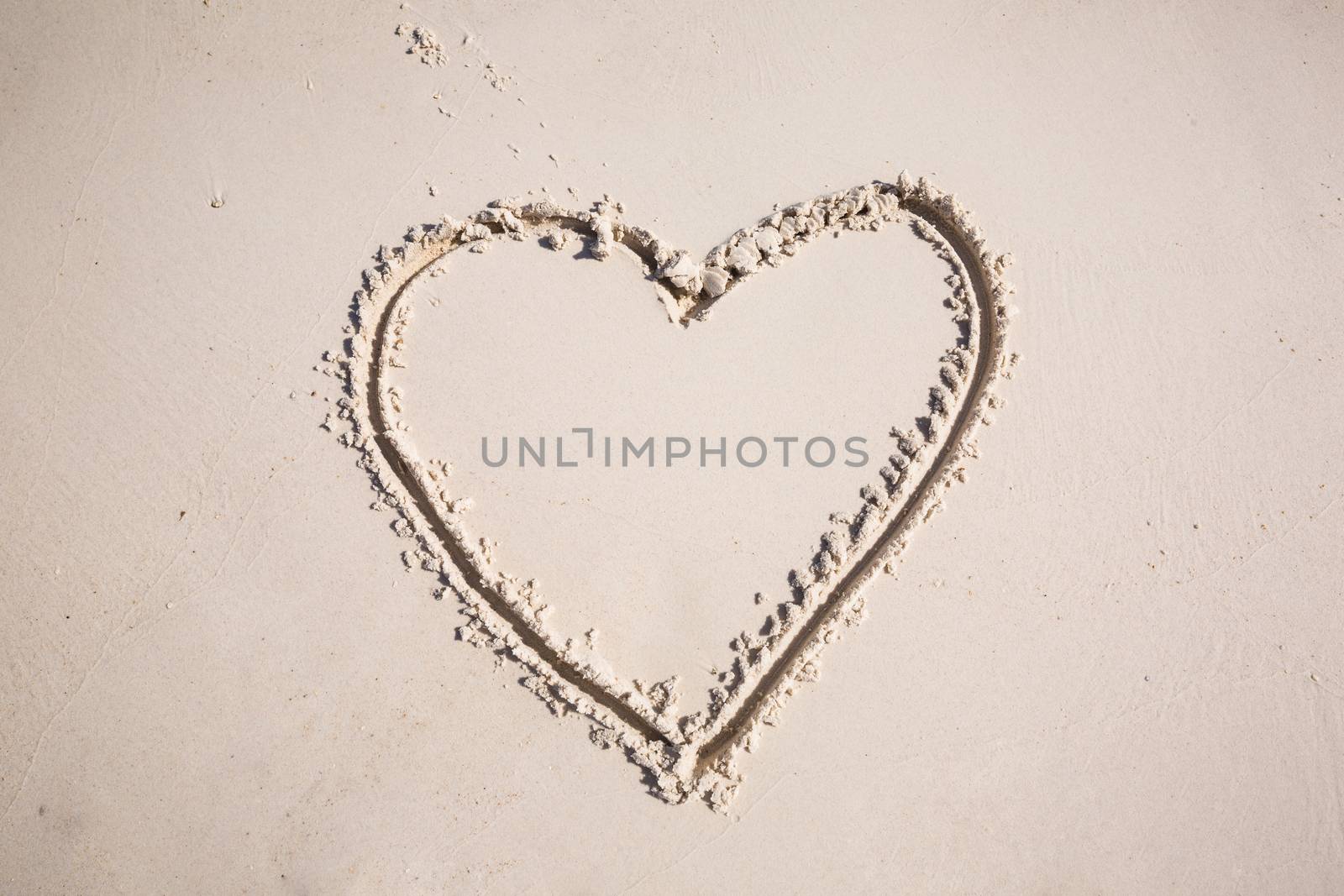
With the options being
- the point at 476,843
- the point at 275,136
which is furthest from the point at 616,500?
the point at 275,136

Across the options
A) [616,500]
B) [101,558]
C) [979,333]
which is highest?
[979,333]

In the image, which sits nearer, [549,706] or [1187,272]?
[549,706]

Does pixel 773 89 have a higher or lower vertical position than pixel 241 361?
higher

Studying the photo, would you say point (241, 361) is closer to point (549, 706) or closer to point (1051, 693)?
point (549, 706)
